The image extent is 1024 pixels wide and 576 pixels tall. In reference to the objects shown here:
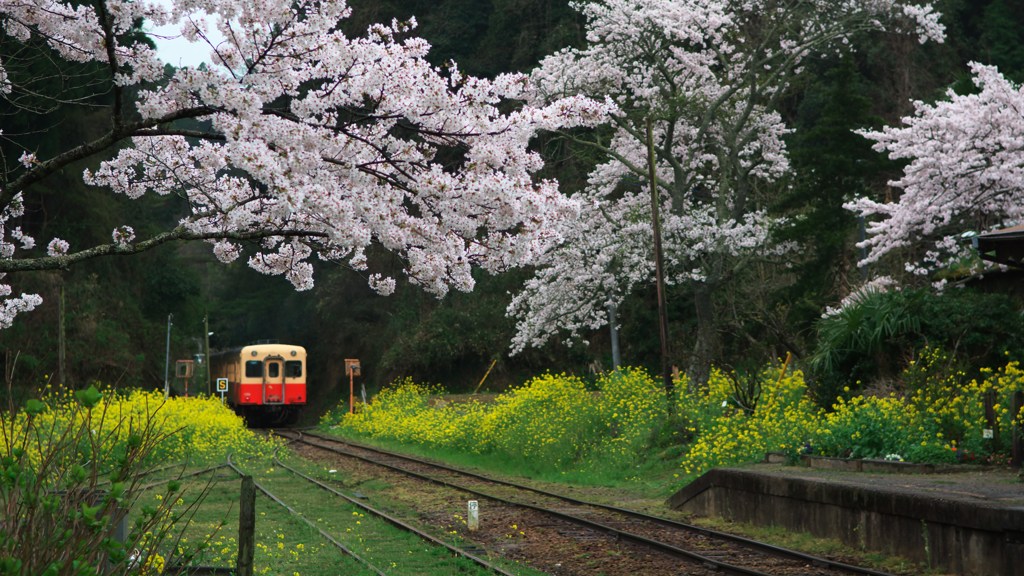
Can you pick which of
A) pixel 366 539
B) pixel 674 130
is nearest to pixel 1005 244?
pixel 366 539

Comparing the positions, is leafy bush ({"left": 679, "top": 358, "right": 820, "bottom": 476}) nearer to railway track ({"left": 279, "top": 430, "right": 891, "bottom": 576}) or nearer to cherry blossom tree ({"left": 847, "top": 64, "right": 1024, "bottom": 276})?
railway track ({"left": 279, "top": 430, "right": 891, "bottom": 576})

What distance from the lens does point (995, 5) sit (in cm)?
3434

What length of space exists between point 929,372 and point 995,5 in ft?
82.9

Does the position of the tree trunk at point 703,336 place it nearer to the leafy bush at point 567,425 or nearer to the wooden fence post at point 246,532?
the leafy bush at point 567,425

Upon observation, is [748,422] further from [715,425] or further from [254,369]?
[254,369]

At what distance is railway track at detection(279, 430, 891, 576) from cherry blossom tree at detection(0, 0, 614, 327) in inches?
136


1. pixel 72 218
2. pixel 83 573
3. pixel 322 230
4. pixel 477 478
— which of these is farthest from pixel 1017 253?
pixel 72 218

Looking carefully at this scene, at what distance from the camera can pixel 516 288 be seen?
3938 cm

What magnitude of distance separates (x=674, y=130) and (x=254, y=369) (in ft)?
65.4

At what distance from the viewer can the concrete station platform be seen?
8.23 m

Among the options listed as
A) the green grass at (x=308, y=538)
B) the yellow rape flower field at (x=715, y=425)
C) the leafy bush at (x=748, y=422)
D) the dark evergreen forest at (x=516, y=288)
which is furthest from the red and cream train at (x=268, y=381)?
the leafy bush at (x=748, y=422)

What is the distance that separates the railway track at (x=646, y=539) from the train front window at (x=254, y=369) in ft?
71.0

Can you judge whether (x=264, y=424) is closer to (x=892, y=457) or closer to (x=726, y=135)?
(x=726, y=135)

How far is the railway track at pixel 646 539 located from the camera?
30.8 feet
